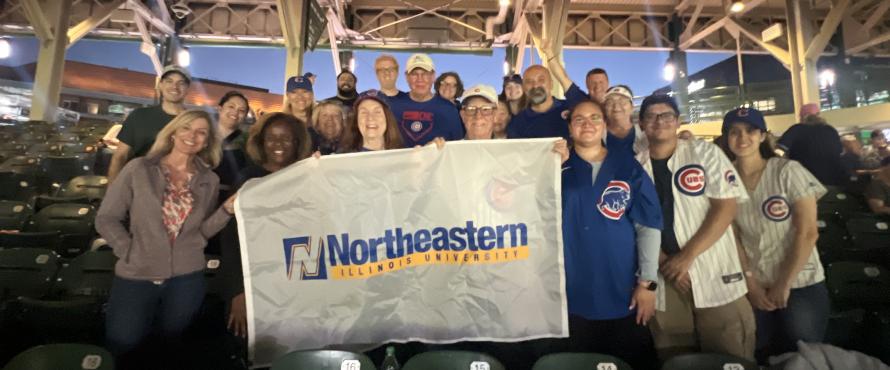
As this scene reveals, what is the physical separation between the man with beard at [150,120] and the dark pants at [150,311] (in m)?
1.14

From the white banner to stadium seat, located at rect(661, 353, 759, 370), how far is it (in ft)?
1.86

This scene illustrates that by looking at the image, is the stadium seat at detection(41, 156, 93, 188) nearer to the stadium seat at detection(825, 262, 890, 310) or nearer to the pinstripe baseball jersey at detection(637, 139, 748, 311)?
the pinstripe baseball jersey at detection(637, 139, 748, 311)

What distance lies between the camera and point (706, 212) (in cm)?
251

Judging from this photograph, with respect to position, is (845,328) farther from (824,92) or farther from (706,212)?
(824,92)

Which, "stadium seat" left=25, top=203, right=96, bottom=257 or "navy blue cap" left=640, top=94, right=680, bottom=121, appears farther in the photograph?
"stadium seat" left=25, top=203, right=96, bottom=257

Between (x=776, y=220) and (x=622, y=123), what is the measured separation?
1.08 m

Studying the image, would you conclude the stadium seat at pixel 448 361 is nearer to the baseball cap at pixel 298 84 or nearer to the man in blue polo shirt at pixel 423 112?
the man in blue polo shirt at pixel 423 112

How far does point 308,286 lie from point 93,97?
32537 mm

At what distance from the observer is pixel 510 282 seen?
8.30 feet

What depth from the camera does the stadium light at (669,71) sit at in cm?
1652

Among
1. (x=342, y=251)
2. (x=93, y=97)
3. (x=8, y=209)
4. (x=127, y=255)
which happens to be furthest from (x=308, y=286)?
(x=93, y=97)

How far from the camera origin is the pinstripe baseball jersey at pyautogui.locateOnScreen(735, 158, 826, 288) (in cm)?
261

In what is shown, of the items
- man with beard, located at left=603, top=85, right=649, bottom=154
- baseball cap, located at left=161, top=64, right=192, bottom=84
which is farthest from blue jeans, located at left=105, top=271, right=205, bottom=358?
man with beard, located at left=603, top=85, right=649, bottom=154

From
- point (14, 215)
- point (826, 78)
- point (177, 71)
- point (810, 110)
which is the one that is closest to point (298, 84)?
point (177, 71)
